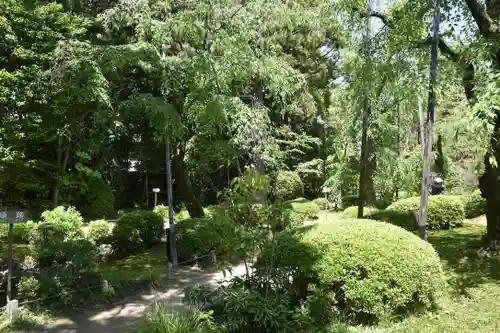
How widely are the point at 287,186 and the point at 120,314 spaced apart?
12.5 meters

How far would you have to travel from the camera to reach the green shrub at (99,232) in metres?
9.87

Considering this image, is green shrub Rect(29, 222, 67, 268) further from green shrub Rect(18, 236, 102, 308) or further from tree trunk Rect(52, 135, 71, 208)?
tree trunk Rect(52, 135, 71, 208)

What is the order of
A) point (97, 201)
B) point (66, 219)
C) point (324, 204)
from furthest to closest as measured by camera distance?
point (324, 204) → point (97, 201) → point (66, 219)

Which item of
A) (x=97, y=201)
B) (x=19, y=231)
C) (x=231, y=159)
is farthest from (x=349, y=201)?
(x=19, y=231)

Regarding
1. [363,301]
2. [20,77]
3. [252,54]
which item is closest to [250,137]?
[252,54]

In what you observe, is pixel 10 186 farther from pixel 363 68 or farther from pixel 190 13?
pixel 363 68

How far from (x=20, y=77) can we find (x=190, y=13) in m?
5.10

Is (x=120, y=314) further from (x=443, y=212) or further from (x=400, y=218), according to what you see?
(x=443, y=212)

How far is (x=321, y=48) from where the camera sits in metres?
18.3

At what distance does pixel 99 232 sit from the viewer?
1006 centimetres

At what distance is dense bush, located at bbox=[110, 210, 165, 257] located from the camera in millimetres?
9453

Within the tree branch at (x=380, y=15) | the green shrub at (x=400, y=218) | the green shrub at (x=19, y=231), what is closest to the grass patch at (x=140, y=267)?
the green shrub at (x=19, y=231)

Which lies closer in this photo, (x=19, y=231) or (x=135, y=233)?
(x=135, y=233)

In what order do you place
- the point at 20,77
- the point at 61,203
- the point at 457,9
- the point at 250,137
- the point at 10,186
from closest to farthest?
the point at 457,9 → the point at 250,137 → the point at 20,77 → the point at 10,186 → the point at 61,203
